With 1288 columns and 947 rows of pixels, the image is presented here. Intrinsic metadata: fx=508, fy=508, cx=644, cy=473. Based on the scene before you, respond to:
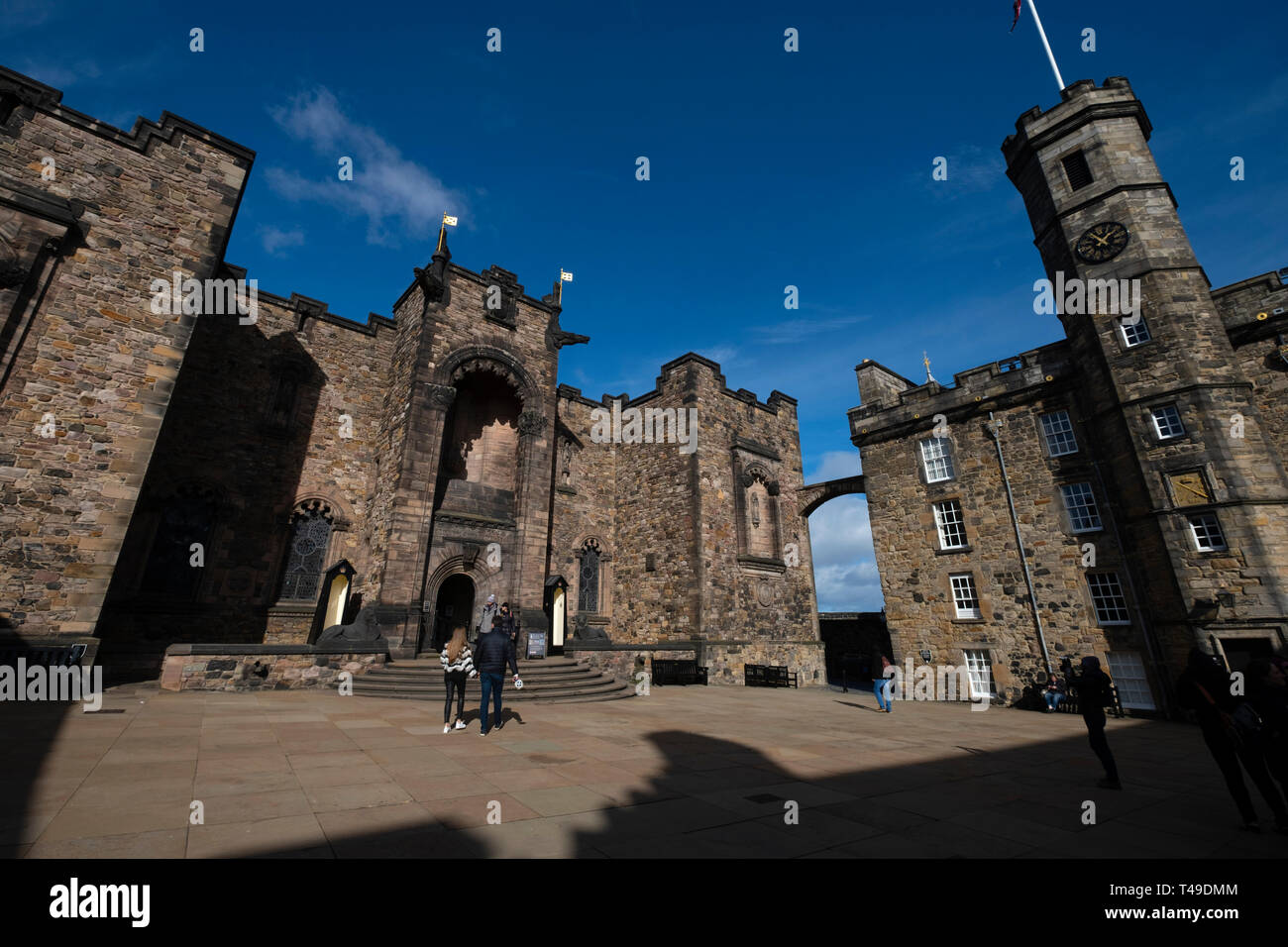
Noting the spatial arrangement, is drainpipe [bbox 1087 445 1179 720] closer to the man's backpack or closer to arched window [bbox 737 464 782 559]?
arched window [bbox 737 464 782 559]

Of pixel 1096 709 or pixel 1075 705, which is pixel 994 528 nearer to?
pixel 1075 705

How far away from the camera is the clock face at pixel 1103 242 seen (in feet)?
48.7

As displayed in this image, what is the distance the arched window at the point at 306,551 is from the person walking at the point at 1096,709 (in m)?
18.1

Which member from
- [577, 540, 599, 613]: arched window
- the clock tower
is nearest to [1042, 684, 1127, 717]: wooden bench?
the clock tower

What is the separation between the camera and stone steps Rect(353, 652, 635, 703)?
36.6 feet

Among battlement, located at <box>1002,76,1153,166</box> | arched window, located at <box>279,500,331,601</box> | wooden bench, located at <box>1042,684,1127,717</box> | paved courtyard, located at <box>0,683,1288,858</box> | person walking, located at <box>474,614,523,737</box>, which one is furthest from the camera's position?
battlement, located at <box>1002,76,1153,166</box>

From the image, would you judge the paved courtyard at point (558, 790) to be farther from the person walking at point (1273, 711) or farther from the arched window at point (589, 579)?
the arched window at point (589, 579)

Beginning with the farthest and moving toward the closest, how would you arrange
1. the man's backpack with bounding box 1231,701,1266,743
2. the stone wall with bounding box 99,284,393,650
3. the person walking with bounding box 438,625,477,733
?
the stone wall with bounding box 99,284,393,650, the person walking with bounding box 438,625,477,733, the man's backpack with bounding box 1231,701,1266,743

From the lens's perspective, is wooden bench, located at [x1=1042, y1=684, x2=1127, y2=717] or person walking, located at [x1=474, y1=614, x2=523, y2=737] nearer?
person walking, located at [x1=474, y1=614, x2=523, y2=737]

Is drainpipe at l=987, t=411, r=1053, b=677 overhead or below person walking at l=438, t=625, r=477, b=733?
overhead

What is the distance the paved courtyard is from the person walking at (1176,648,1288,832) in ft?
0.95
